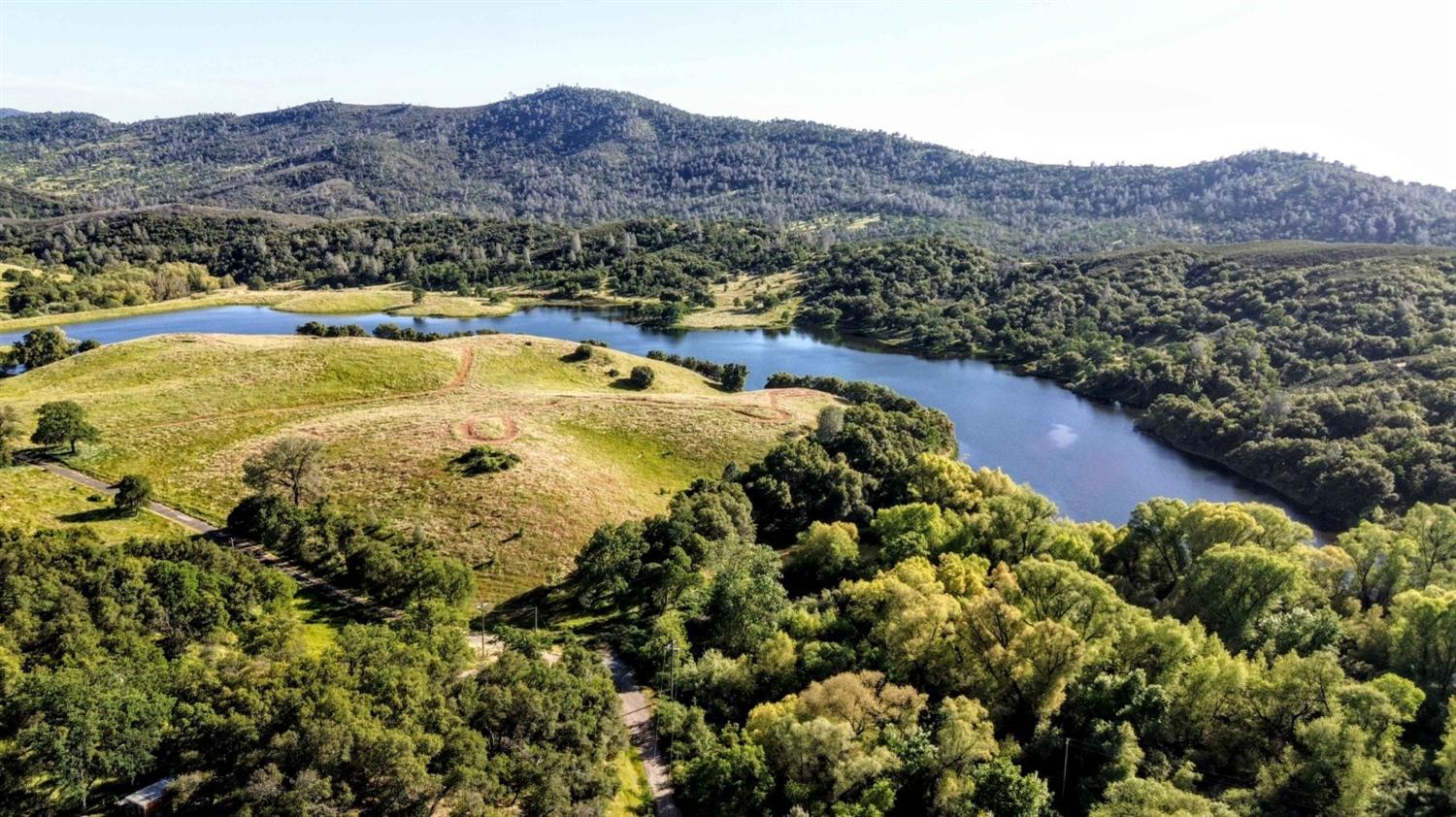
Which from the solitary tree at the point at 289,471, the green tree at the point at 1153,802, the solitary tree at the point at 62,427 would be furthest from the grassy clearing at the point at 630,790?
the solitary tree at the point at 62,427

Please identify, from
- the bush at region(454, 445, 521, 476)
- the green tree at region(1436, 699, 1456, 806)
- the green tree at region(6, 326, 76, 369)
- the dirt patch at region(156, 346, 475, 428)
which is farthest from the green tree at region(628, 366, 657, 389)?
the green tree at region(1436, 699, 1456, 806)

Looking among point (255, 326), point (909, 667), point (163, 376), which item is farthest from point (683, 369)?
point (255, 326)

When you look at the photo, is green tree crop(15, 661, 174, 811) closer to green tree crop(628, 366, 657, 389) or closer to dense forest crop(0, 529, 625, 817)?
dense forest crop(0, 529, 625, 817)

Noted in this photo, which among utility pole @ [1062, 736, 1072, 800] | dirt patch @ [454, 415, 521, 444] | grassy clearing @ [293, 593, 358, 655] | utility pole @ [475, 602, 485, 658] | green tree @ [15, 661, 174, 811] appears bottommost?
utility pole @ [475, 602, 485, 658]

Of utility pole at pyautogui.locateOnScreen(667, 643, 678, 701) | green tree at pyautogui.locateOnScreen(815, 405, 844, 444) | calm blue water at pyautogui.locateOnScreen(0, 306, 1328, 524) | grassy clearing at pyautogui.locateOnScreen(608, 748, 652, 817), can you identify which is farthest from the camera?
calm blue water at pyautogui.locateOnScreen(0, 306, 1328, 524)

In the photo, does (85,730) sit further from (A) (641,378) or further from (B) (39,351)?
(B) (39,351)

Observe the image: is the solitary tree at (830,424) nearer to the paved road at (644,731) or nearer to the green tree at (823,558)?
the green tree at (823,558)

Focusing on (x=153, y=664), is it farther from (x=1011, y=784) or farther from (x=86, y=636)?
(x=1011, y=784)
